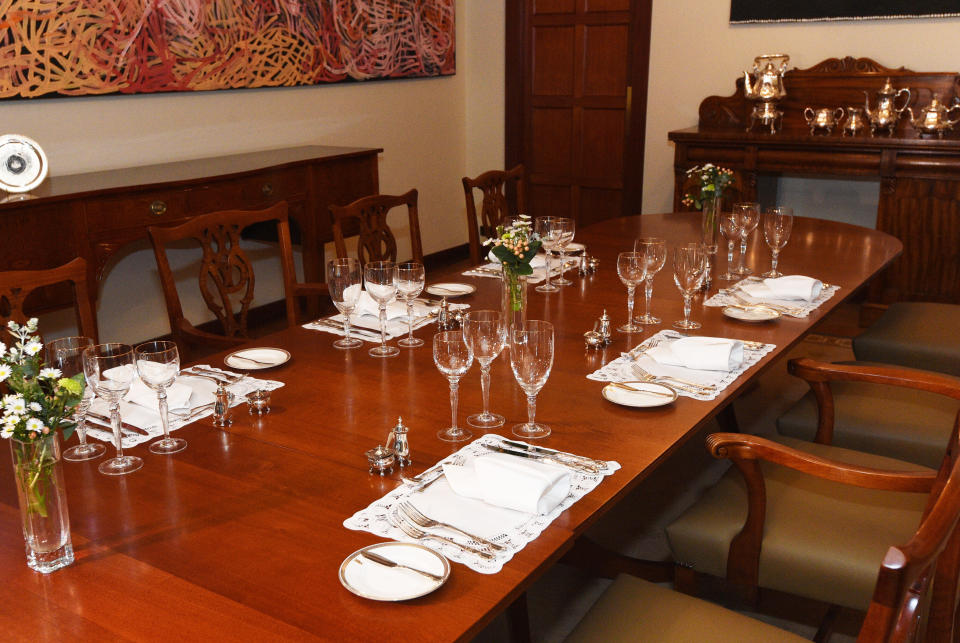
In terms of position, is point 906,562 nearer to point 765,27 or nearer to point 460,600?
point 460,600

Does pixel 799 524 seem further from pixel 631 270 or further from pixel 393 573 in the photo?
pixel 393 573

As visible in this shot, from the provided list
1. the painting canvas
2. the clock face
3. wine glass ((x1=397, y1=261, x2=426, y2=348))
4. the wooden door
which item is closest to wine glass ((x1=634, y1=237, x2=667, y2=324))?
wine glass ((x1=397, y1=261, x2=426, y2=348))

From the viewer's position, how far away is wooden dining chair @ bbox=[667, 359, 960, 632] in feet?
5.57

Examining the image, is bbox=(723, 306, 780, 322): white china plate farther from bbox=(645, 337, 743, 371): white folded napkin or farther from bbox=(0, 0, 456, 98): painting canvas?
bbox=(0, 0, 456, 98): painting canvas

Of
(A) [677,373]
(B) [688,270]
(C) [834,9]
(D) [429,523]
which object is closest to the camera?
(D) [429,523]

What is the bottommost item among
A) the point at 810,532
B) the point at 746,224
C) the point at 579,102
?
the point at 810,532

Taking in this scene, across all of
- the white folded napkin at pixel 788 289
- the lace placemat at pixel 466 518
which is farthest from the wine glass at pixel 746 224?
the lace placemat at pixel 466 518

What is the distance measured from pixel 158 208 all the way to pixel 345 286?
1591mm

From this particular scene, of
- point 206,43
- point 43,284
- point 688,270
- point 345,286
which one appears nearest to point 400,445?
point 345,286

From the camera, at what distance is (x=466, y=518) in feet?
4.34

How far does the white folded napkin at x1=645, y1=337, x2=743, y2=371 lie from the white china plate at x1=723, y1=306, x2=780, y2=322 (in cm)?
33

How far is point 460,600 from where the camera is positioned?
1.13 metres

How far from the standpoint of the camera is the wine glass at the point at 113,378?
4.78 ft

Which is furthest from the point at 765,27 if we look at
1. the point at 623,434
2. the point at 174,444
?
the point at 174,444
